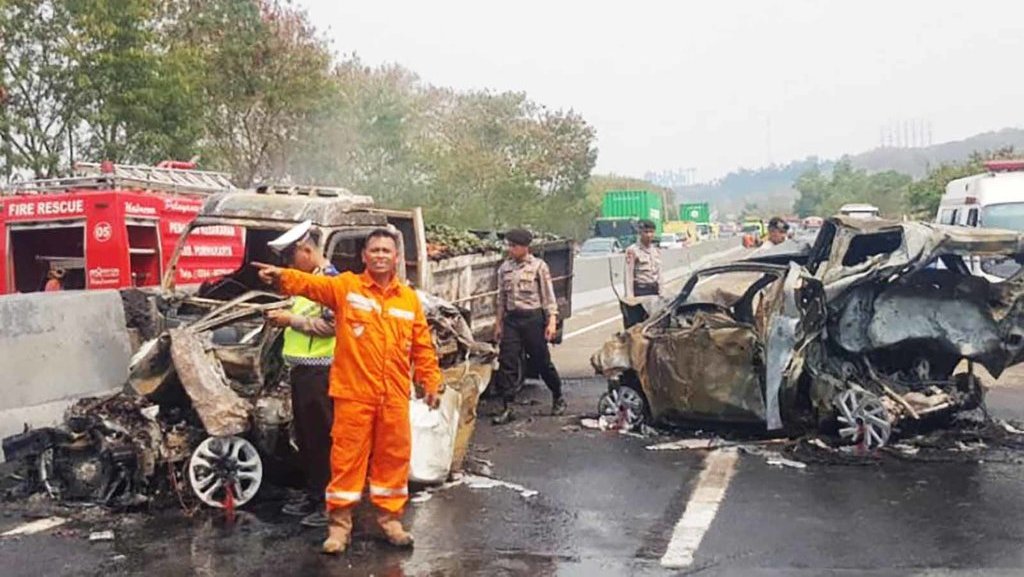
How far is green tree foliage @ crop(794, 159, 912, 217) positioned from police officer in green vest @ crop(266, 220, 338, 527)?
65935 millimetres

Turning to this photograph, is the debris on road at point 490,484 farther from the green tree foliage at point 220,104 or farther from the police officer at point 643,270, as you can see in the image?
the green tree foliage at point 220,104

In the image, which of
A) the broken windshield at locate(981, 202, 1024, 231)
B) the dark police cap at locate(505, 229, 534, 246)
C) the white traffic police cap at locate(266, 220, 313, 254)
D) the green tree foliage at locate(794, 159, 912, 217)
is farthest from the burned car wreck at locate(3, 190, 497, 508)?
the green tree foliage at locate(794, 159, 912, 217)

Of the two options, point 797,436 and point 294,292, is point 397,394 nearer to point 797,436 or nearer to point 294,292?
point 294,292

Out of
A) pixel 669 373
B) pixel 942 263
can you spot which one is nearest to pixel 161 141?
pixel 669 373

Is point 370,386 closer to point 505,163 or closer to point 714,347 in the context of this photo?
point 714,347

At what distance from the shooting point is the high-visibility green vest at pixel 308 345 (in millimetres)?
6254

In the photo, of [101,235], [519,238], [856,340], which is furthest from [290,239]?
[101,235]

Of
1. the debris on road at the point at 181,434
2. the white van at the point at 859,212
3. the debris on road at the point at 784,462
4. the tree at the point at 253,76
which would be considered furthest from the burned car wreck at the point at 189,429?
the tree at the point at 253,76

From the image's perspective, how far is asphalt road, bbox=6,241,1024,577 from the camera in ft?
18.9

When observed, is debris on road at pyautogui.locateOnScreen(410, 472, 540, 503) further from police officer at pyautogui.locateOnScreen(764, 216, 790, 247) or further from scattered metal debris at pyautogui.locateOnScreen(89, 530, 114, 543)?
police officer at pyautogui.locateOnScreen(764, 216, 790, 247)

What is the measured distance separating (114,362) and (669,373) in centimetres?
453

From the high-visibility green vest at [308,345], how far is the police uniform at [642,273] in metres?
6.75

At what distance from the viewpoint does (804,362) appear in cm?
843

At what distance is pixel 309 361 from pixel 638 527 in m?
2.11
